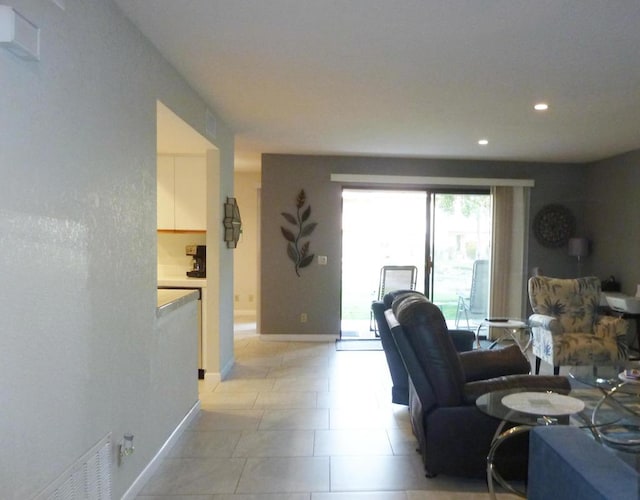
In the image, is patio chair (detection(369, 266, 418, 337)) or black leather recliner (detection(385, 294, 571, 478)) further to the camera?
patio chair (detection(369, 266, 418, 337))

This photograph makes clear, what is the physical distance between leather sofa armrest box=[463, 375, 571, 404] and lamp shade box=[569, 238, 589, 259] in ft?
12.5

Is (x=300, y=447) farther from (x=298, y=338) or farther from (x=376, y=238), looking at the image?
(x=376, y=238)

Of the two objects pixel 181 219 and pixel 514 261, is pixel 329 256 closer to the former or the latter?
pixel 181 219

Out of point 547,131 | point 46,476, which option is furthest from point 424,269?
point 46,476

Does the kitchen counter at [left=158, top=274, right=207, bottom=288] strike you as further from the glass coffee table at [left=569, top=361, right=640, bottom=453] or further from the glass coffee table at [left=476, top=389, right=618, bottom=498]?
the glass coffee table at [left=569, top=361, right=640, bottom=453]

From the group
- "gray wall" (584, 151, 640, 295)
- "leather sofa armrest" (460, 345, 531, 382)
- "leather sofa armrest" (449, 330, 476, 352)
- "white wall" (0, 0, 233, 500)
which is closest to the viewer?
"white wall" (0, 0, 233, 500)

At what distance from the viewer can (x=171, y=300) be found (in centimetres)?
270

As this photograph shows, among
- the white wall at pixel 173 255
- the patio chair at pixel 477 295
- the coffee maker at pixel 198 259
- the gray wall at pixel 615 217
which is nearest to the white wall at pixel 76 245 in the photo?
the coffee maker at pixel 198 259

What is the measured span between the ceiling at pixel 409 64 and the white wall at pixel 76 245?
48cm

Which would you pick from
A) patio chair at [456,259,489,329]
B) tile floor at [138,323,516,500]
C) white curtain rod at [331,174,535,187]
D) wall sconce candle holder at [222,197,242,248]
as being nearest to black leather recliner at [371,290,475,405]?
tile floor at [138,323,516,500]

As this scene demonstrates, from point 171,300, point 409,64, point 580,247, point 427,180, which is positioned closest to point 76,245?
point 171,300

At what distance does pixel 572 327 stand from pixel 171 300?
391 cm

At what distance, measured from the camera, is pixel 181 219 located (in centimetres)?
395

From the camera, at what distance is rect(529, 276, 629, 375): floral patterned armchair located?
3768 millimetres
